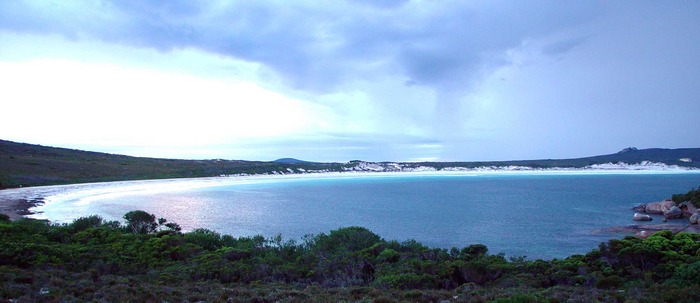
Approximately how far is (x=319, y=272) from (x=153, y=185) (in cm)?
6364

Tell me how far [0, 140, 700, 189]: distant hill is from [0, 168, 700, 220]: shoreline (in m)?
3.96

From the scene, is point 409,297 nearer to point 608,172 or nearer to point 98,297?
point 98,297

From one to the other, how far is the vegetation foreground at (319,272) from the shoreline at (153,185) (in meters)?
15.7

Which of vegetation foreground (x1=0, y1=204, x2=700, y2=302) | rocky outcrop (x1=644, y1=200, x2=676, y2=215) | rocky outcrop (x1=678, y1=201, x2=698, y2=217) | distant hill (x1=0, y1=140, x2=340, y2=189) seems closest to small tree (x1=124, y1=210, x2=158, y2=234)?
vegetation foreground (x1=0, y1=204, x2=700, y2=302)

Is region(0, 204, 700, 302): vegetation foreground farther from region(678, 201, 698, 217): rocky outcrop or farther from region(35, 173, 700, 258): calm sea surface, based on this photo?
region(678, 201, 698, 217): rocky outcrop

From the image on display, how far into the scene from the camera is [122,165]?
93812mm

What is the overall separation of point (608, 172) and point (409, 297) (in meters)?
153

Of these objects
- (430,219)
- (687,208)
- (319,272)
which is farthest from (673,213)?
(319,272)

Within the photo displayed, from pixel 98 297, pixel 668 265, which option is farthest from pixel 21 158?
pixel 668 265

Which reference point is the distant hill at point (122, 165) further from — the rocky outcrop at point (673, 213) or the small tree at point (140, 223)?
the rocky outcrop at point (673, 213)

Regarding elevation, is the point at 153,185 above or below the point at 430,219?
above

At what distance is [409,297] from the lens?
9125 mm

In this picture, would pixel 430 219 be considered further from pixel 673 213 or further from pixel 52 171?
pixel 52 171

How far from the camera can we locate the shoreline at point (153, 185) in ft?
113
